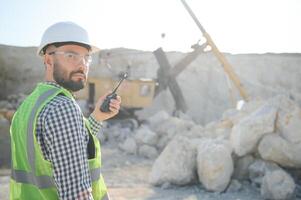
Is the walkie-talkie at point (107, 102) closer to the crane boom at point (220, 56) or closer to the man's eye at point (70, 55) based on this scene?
the man's eye at point (70, 55)

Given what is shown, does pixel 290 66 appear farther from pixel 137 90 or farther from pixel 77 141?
pixel 77 141

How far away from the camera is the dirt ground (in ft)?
18.1

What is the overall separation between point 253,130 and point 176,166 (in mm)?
1295

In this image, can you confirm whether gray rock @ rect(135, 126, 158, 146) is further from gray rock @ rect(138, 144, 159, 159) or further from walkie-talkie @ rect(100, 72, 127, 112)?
walkie-talkie @ rect(100, 72, 127, 112)

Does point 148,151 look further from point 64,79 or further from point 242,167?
point 64,79

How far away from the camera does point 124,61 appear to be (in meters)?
22.3

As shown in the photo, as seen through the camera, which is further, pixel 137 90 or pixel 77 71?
pixel 137 90

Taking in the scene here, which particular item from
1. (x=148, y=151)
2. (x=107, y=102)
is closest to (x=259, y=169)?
(x=148, y=151)

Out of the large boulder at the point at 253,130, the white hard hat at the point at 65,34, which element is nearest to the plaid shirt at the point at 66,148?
the white hard hat at the point at 65,34

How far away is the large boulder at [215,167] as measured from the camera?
568 cm

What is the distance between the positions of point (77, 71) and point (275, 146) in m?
4.88

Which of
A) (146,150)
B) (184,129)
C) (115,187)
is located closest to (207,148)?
(115,187)

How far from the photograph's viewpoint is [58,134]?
4.18 feet

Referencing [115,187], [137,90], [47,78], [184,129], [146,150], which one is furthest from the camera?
[137,90]
